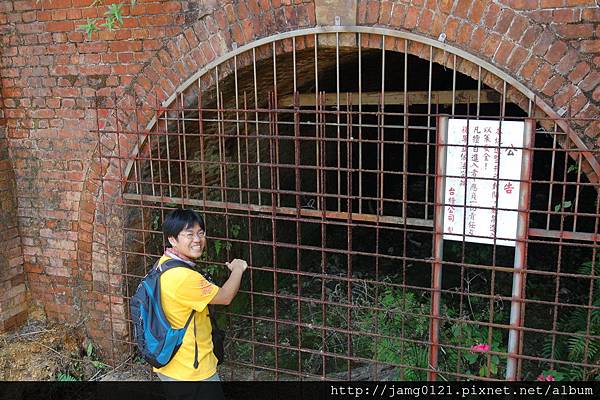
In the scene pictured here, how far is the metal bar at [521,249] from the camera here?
3055mm

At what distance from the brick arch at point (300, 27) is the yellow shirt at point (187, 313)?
64.5 inches

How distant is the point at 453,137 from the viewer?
3.24 meters

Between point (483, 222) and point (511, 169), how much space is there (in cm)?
34

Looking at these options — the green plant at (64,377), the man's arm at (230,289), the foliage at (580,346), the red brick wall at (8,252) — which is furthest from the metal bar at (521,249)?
the red brick wall at (8,252)

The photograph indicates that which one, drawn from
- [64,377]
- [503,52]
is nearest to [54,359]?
[64,377]

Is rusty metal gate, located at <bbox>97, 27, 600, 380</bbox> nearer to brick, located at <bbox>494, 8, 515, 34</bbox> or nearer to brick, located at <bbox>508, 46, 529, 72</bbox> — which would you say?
brick, located at <bbox>508, 46, 529, 72</bbox>

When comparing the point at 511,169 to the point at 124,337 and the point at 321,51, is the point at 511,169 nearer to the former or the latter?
the point at 321,51

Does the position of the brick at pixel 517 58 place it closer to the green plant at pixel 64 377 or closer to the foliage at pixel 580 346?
the foliage at pixel 580 346

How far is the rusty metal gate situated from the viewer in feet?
10.7

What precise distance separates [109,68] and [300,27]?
1.68m

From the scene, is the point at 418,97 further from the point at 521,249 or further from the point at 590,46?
the point at 521,249

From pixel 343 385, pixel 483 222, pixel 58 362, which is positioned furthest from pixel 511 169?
pixel 58 362

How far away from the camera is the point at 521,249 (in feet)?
10.4

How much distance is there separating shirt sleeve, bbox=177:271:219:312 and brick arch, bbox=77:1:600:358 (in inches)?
65.5
